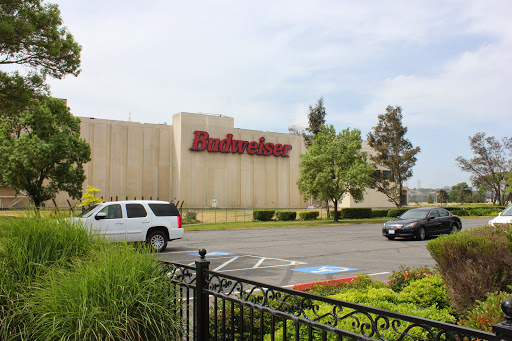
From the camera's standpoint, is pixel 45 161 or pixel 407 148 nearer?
pixel 45 161

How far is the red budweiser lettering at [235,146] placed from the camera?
54.8m

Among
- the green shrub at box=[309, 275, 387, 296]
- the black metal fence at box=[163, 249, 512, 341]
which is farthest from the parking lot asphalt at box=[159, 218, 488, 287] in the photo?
the black metal fence at box=[163, 249, 512, 341]

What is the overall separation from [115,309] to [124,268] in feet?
1.37

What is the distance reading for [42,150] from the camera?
30.3m

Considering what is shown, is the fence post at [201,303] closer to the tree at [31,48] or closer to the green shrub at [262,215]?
the tree at [31,48]

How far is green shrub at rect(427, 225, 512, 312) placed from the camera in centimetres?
499

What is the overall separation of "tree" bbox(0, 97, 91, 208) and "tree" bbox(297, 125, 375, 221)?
715 inches

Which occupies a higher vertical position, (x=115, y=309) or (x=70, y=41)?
(x=70, y=41)

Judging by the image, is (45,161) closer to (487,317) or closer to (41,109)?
(41,109)

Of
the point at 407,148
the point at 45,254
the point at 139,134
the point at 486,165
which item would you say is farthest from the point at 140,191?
the point at 45,254

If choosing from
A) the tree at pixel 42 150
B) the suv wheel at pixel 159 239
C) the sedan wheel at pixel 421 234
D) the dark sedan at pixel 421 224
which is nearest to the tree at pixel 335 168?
the dark sedan at pixel 421 224

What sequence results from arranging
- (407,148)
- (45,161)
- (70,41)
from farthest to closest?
(407,148) → (45,161) → (70,41)

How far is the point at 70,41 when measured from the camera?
17766 mm

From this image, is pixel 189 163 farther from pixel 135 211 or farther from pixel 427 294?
pixel 427 294
